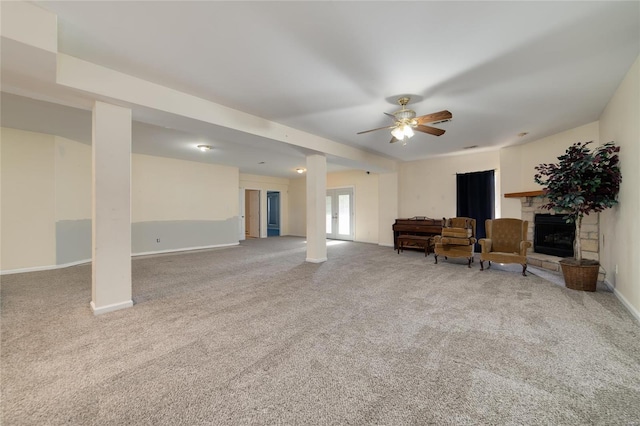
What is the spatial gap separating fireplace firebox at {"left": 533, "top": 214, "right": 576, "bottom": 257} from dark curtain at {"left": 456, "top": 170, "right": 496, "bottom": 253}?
A: 1.04 meters

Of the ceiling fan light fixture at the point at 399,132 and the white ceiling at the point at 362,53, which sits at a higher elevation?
the white ceiling at the point at 362,53

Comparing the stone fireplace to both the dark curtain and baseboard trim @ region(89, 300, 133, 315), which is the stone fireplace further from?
baseboard trim @ region(89, 300, 133, 315)

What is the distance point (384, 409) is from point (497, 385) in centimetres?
80

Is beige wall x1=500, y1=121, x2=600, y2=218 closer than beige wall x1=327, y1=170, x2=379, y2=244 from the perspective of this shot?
Result: Yes

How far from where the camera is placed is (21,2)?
1948 millimetres

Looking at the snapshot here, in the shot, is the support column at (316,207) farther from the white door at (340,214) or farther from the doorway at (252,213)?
the doorway at (252,213)

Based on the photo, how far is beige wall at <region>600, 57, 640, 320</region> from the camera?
2.71 m

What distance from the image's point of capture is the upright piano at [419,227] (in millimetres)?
6605

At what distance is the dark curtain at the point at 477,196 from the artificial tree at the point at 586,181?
2600mm

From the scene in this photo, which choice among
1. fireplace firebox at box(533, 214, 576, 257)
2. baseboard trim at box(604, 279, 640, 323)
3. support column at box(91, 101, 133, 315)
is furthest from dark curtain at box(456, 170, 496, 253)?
support column at box(91, 101, 133, 315)

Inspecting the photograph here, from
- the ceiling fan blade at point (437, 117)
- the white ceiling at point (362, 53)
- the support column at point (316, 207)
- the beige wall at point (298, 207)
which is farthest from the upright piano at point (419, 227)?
the beige wall at point (298, 207)

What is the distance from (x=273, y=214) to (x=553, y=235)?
30.8ft

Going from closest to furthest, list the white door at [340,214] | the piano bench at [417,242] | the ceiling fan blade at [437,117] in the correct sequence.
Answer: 1. the ceiling fan blade at [437,117]
2. the piano bench at [417,242]
3. the white door at [340,214]

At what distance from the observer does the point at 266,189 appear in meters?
10.6
